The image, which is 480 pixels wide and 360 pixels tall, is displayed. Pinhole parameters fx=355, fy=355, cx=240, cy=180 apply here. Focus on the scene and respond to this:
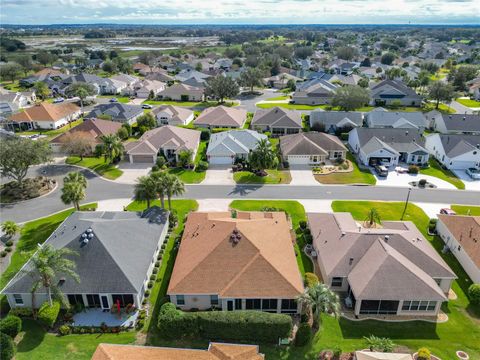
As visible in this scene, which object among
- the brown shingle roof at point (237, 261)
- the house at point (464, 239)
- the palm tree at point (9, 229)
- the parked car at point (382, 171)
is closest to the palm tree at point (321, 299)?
the brown shingle roof at point (237, 261)

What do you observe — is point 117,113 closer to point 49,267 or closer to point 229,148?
point 229,148

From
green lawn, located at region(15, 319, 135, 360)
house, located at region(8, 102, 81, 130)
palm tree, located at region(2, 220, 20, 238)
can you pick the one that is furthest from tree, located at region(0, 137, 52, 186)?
house, located at region(8, 102, 81, 130)

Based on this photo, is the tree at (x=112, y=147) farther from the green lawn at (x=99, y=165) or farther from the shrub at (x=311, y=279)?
the shrub at (x=311, y=279)

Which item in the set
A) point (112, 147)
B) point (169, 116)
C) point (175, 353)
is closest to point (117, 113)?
point (169, 116)

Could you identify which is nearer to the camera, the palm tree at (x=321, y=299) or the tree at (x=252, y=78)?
the palm tree at (x=321, y=299)

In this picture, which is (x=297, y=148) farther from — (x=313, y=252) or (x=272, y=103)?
(x=272, y=103)

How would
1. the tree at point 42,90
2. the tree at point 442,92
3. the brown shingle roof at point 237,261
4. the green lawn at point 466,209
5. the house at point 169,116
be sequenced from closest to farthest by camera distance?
the brown shingle roof at point 237,261, the green lawn at point 466,209, the house at point 169,116, the tree at point 442,92, the tree at point 42,90

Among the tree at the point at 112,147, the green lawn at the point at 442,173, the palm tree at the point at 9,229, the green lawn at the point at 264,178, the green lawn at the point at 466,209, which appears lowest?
the green lawn at the point at 466,209

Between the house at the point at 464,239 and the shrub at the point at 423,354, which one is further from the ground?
the house at the point at 464,239
